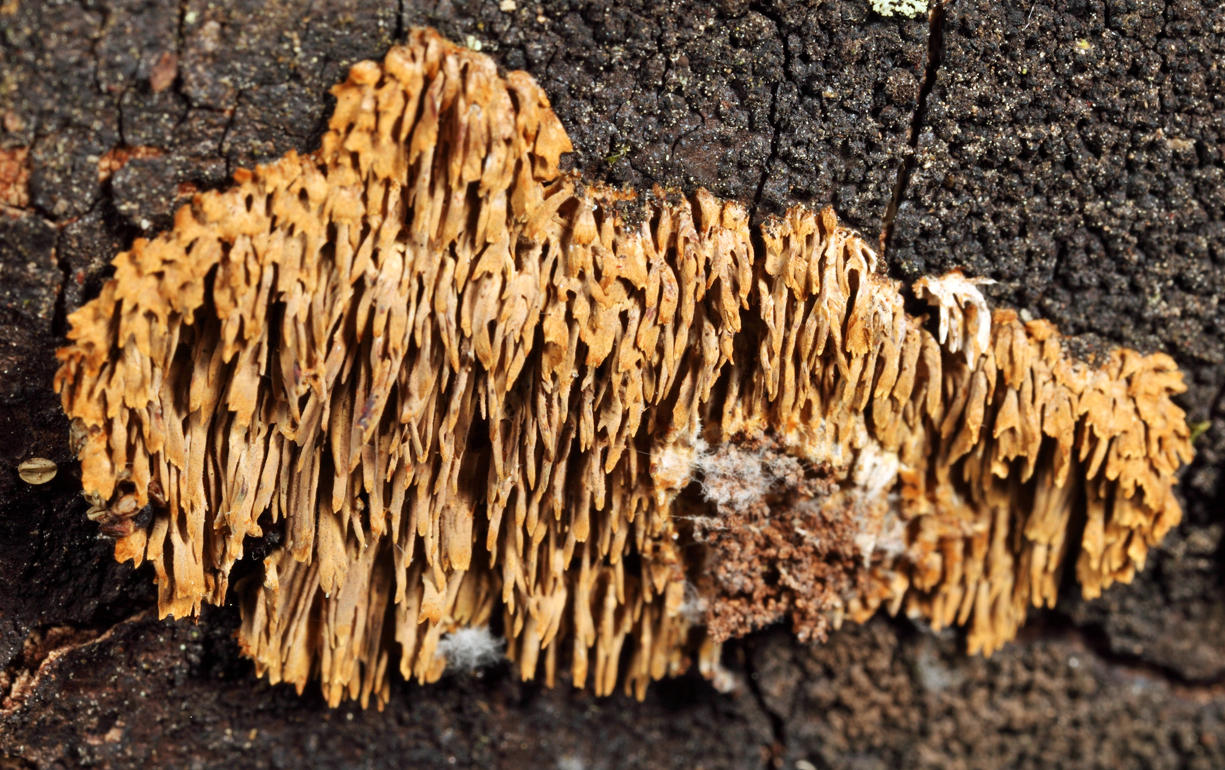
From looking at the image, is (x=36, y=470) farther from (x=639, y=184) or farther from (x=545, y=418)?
(x=639, y=184)

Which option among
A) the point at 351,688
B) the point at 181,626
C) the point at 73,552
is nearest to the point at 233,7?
the point at 73,552

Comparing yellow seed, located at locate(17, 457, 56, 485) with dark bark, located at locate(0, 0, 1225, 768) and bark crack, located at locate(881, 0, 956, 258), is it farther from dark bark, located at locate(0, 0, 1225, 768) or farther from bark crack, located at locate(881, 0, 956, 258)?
bark crack, located at locate(881, 0, 956, 258)

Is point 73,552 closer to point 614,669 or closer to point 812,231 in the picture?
point 614,669

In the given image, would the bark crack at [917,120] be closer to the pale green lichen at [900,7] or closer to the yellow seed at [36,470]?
the pale green lichen at [900,7]

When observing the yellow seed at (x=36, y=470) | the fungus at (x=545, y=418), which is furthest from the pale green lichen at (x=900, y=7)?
the yellow seed at (x=36, y=470)

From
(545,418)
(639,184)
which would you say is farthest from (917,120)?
(545,418)
